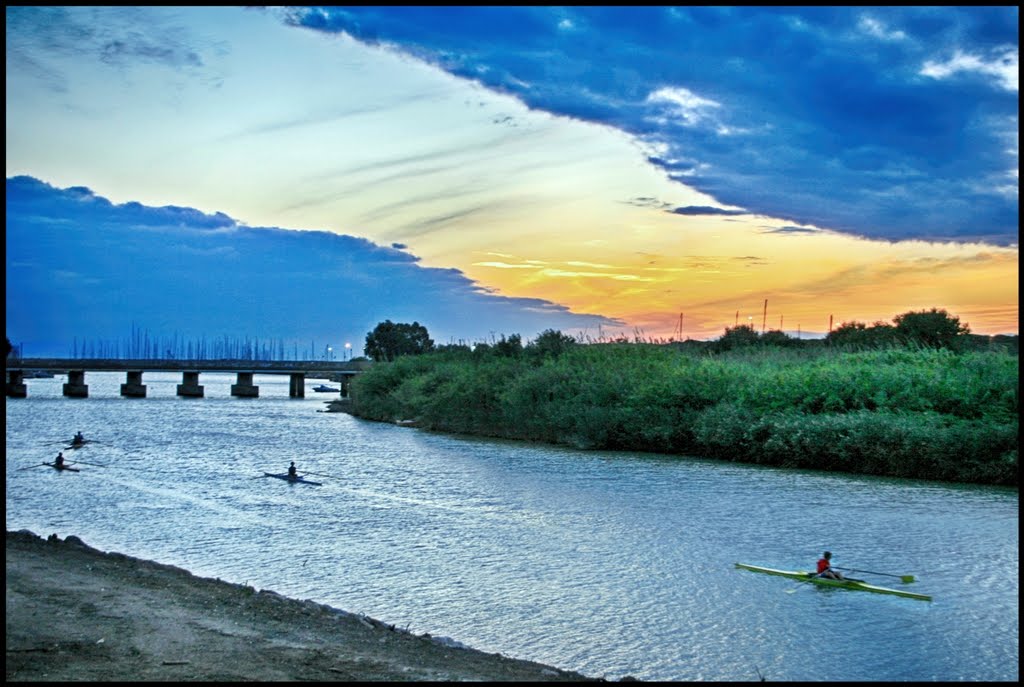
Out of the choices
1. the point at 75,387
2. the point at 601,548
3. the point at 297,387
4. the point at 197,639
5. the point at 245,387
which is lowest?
the point at 601,548

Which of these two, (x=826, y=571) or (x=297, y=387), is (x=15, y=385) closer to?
(x=297, y=387)

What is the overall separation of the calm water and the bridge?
66122 millimetres

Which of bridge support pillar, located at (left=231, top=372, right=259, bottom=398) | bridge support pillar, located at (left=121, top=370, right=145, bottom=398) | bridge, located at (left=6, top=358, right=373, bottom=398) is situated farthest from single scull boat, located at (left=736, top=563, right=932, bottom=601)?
bridge support pillar, located at (left=231, top=372, right=259, bottom=398)

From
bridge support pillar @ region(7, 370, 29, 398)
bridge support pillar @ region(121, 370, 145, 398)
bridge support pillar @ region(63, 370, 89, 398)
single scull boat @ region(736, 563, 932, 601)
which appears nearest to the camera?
single scull boat @ region(736, 563, 932, 601)

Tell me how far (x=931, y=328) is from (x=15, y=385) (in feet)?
275

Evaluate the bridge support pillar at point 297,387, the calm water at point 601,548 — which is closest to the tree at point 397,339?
the bridge support pillar at point 297,387

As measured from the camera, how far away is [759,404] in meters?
30.0

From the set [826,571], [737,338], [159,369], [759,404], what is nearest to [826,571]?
[826,571]

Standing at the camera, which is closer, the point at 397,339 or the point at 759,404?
the point at 759,404

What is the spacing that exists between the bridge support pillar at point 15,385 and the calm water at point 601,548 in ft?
228

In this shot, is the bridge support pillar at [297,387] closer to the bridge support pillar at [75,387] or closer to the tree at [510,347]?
the bridge support pillar at [75,387]

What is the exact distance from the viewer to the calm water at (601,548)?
9773mm

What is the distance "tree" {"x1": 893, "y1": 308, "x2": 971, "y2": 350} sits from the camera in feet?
142

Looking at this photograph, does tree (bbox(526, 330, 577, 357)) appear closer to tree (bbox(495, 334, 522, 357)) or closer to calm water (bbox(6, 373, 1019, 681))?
tree (bbox(495, 334, 522, 357))
